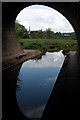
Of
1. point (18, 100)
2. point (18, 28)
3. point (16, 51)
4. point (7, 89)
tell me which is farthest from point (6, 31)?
point (18, 28)

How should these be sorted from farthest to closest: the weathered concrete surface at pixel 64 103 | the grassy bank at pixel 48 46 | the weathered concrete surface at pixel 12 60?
the grassy bank at pixel 48 46
the weathered concrete surface at pixel 12 60
the weathered concrete surface at pixel 64 103

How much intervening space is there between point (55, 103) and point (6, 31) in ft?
42.5

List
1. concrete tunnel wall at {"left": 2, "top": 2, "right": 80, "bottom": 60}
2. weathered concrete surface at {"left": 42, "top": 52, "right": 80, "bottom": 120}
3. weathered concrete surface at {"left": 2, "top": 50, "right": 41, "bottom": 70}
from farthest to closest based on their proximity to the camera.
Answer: concrete tunnel wall at {"left": 2, "top": 2, "right": 80, "bottom": 60} → weathered concrete surface at {"left": 2, "top": 50, "right": 41, "bottom": 70} → weathered concrete surface at {"left": 42, "top": 52, "right": 80, "bottom": 120}

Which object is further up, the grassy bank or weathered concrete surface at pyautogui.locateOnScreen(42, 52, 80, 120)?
weathered concrete surface at pyautogui.locateOnScreen(42, 52, 80, 120)

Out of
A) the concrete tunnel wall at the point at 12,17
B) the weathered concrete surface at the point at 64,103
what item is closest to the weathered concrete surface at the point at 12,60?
the concrete tunnel wall at the point at 12,17

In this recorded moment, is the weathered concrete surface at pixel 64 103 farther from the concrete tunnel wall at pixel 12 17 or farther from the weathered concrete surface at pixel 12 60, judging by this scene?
the concrete tunnel wall at pixel 12 17

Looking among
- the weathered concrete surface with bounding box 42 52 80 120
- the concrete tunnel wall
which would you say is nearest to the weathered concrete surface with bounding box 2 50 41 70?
the concrete tunnel wall

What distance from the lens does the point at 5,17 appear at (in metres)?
16.6

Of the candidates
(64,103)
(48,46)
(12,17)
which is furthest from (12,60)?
(48,46)

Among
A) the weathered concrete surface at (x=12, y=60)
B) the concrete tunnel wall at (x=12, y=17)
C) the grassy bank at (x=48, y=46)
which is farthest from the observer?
the grassy bank at (x=48, y=46)

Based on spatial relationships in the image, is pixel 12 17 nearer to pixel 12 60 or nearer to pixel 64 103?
pixel 12 60

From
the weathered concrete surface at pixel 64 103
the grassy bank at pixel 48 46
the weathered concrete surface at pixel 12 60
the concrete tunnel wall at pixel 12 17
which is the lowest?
the grassy bank at pixel 48 46

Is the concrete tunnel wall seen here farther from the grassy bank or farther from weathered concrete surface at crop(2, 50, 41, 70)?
the grassy bank

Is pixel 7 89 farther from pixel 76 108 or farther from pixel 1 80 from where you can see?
pixel 76 108
